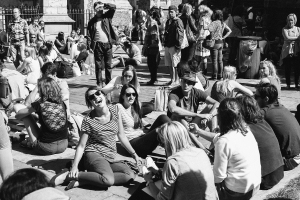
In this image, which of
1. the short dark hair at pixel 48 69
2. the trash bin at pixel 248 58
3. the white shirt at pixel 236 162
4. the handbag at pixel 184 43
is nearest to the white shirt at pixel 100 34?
the handbag at pixel 184 43

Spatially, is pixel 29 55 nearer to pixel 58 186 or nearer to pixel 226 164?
pixel 58 186

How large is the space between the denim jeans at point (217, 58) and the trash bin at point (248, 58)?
2.33ft

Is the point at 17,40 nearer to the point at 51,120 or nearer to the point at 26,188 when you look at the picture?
the point at 51,120

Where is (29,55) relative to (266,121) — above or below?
above

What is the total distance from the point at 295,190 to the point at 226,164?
1.44m

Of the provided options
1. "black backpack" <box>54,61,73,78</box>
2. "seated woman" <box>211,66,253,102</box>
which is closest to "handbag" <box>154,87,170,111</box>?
"seated woman" <box>211,66,253,102</box>

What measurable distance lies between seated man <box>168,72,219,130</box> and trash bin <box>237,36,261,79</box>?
5805 millimetres

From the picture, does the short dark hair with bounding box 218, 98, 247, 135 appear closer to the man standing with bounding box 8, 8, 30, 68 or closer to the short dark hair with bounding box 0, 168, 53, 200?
the short dark hair with bounding box 0, 168, 53, 200

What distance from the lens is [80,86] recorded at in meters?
11.6

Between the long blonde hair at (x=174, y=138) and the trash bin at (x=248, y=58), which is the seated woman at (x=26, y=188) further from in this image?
the trash bin at (x=248, y=58)

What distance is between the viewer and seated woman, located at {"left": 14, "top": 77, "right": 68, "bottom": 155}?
6336mm

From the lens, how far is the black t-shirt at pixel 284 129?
5.70 meters

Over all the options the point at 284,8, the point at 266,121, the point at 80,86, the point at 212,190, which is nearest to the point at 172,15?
the point at 80,86

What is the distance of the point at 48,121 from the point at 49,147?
1.23ft
